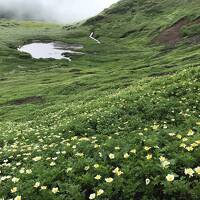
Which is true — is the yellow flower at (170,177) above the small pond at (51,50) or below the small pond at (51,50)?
above

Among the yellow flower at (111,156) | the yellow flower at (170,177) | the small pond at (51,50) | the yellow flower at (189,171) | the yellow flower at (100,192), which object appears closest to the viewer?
the yellow flower at (170,177)

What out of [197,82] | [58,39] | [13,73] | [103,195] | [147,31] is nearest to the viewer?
[103,195]

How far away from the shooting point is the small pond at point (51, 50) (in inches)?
6189

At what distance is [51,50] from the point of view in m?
170

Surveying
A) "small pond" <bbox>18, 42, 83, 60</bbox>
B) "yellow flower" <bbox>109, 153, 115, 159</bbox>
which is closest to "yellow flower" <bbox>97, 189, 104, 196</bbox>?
"yellow flower" <bbox>109, 153, 115, 159</bbox>

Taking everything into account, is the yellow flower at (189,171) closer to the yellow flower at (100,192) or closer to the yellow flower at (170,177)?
the yellow flower at (170,177)

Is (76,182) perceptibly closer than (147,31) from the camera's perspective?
Yes

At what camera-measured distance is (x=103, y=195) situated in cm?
1155

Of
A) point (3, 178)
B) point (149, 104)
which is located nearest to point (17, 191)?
point (3, 178)

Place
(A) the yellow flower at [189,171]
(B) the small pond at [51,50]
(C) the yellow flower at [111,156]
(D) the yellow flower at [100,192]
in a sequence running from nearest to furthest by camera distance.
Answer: (A) the yellow flower at [189,171]
(D) the yellow flower at [100,192]
(C) the yellow flower at [111,156]
(B) the small pond at [51,50]

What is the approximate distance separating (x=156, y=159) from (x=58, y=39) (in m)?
188

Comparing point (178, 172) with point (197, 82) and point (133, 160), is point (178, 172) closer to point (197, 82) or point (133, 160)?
point (133, 160)

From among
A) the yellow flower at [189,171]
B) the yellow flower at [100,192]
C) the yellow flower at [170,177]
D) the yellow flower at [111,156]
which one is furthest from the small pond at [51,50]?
the yellow flower at [170,177]

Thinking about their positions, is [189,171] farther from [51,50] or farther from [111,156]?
[51,50]
